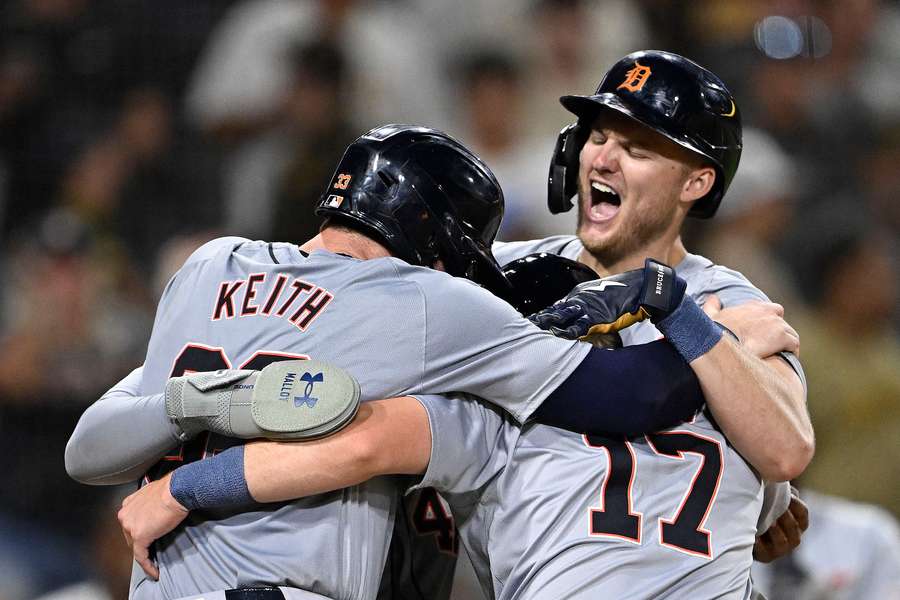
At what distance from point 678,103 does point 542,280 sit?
0.57 m

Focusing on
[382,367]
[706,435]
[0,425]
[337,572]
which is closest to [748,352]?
[706,435]

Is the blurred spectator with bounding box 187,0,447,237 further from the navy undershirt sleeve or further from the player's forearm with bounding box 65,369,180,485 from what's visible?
the navy undershirt sleeve

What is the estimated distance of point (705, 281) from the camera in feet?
9.27

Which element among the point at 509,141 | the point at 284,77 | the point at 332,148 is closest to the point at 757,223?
the point at 509,141

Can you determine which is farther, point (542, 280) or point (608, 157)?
point (608, 157)

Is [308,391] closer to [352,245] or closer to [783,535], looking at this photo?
[352,245]

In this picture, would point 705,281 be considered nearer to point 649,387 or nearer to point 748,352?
point 748,352

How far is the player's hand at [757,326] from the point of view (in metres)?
2.56

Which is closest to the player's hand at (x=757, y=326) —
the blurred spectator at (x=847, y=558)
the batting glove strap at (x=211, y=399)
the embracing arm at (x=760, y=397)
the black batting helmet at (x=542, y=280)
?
the embracing arm at (x=760, y=397)

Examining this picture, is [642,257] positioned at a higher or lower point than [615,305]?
lower

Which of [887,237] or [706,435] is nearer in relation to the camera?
[706,435]

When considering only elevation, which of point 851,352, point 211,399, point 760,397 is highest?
point 211,399

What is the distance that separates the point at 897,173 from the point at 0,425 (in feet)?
14.5

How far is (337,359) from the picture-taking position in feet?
7.27
